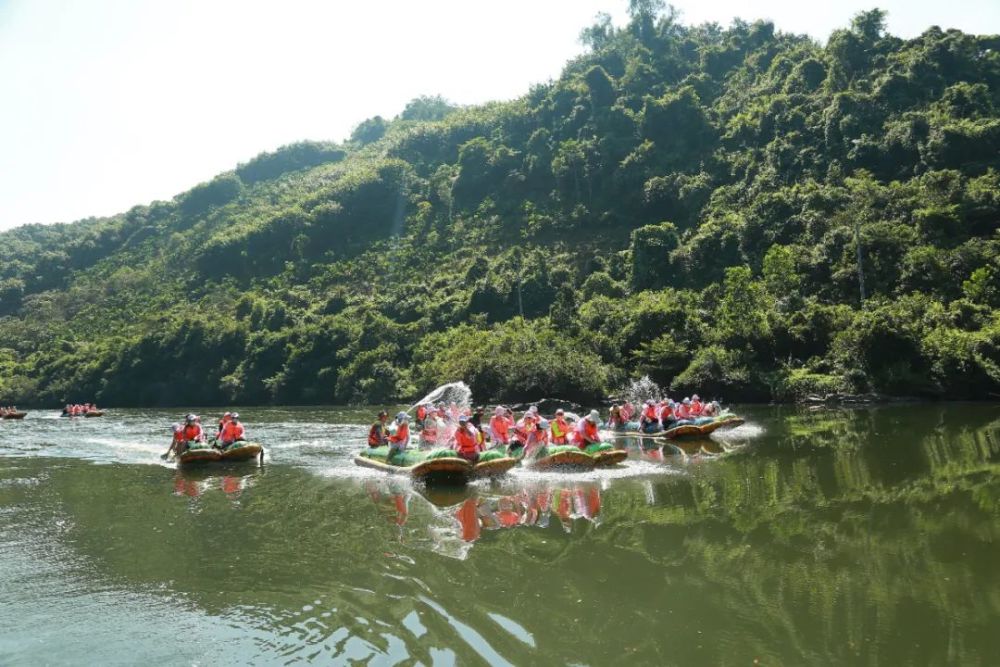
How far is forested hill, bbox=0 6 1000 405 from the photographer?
40.0 m

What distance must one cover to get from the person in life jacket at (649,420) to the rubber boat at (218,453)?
11841 mm

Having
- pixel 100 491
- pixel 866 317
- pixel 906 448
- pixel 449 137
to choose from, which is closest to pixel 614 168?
pixel 449 137

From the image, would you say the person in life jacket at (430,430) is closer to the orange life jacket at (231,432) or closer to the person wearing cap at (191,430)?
the orange life jacket at (231,432)

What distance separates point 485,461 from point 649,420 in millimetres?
9277

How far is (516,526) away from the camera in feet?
36.5

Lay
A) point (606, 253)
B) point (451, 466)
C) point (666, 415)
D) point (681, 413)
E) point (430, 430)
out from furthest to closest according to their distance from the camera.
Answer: point (606, 253) < point (681, 413) < point (666, 415) < point (430, 430) < point (451, 466)

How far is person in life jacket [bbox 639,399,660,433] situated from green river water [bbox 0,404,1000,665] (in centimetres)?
624

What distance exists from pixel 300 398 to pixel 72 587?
52481 mm

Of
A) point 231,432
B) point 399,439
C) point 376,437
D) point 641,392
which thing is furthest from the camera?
point 641,392

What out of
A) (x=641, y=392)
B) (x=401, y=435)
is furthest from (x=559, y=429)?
(x=641, y=392)

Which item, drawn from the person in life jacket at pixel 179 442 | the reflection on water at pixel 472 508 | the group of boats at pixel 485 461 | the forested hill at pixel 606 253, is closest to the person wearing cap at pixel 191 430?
the person in life jacket at pixel 179 442

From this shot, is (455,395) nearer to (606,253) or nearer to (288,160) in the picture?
(606,253)

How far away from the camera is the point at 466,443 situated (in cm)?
1581

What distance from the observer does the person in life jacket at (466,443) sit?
15789 mm
